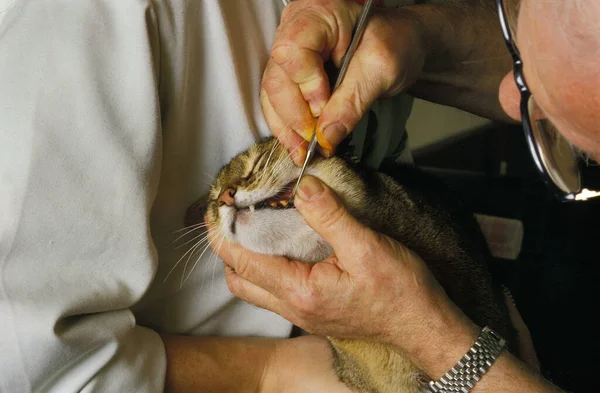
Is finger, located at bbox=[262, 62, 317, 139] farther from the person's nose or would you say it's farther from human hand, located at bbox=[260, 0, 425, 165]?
the person's nose

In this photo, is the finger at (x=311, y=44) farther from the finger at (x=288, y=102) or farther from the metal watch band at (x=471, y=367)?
the metal watch band at (x=471, y=367)

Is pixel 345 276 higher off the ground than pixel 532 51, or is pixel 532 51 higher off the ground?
pixel 532 51

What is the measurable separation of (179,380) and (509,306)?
0.75m

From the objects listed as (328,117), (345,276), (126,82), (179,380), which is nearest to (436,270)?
(345,276)

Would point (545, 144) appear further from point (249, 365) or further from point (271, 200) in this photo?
point (249, 365)

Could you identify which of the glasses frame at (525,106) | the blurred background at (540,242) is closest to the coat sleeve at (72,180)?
the glasses frame at (525,106)

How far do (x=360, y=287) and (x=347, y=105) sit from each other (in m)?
0.26

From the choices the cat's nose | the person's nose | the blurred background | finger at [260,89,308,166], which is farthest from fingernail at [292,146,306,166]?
the blurred background

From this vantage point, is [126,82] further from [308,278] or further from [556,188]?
→ [556,188]

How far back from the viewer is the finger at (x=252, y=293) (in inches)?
37.0

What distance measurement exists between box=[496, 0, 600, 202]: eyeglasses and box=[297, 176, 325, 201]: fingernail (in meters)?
0.28

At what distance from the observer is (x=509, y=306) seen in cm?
133

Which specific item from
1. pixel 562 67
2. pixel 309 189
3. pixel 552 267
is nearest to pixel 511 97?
pixel 562 67

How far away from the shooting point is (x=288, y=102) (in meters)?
0.84
